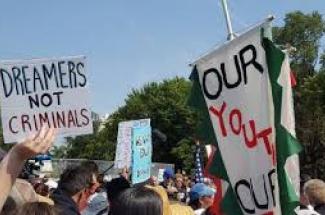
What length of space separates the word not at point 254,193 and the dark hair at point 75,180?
1.37 m

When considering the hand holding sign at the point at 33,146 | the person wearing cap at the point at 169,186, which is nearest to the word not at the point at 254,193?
the hand holding sign at the point at 33,146

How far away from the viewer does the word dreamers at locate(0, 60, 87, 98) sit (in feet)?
20.2

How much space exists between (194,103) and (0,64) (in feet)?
6.25

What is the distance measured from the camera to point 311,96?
5591 centimetres

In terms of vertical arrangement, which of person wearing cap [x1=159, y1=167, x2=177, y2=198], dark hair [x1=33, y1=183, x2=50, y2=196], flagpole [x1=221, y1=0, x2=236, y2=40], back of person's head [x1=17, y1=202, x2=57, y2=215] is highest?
flagpole [x1=221, y1=0, x2=236, y2=40]

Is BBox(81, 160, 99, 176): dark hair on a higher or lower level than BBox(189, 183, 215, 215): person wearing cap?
higher

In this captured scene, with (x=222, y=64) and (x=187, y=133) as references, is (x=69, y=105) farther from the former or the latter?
(x=187, y=133)

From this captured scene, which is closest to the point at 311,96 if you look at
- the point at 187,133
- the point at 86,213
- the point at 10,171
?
the point at 187,133

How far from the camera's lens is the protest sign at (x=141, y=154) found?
9.00 meters

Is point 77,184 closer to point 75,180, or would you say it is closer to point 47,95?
point 75,180

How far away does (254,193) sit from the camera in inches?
183

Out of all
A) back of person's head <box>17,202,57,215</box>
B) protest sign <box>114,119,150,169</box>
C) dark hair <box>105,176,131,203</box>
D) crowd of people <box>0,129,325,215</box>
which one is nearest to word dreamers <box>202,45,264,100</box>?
crowd of people <box>0,129,325,215</box>

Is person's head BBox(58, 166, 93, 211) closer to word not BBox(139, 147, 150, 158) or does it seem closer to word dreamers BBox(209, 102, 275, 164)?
word dreamers BBox(209, 102, 275, 164)

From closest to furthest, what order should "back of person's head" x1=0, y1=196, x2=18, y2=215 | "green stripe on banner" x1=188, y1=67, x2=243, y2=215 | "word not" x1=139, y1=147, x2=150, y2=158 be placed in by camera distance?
"back of person's head" x1=0, y1=196, x2=18, y2=215
"green stripe on banner" x1=188, y1=67, x2=243, y2=215
"word not" x1=139, y1=147, x2=150, y2=158
